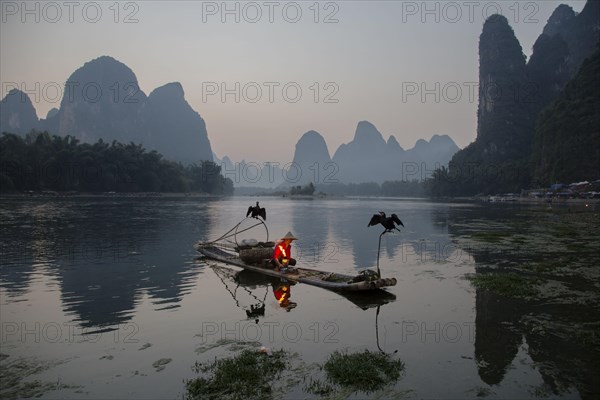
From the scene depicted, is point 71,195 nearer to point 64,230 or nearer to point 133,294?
point 64,230

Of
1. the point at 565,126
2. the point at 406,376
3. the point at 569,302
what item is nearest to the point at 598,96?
the point at 565,126

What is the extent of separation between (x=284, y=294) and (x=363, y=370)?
695 cm

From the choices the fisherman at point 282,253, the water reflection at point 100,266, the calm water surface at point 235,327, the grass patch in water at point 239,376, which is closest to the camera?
the grass patch in water at point 239,376

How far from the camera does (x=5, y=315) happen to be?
1197 cm

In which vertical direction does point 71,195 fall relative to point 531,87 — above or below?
below

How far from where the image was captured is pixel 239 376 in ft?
26.0

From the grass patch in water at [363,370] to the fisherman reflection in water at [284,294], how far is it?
4.29m

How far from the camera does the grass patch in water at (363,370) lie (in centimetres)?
776

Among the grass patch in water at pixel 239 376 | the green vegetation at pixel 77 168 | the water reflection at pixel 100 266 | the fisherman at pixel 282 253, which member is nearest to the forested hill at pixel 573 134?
the water reflection at pixel 100 266

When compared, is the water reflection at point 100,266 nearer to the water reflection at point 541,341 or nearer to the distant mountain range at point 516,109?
the water reflection at point 541,341

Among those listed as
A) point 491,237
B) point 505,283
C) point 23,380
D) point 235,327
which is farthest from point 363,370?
point 491,237

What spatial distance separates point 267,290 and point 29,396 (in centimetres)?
909

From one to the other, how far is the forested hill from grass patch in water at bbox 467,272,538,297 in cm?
10003

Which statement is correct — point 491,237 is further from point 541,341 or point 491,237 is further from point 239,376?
point 239,376
